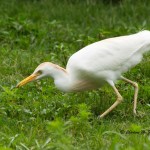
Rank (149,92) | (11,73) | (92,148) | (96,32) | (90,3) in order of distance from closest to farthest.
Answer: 1. (92,148)
2. (149,92)
3. (11,73)
4. (96,32)
5. (90,3)

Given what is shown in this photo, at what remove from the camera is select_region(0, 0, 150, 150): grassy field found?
6.24 m

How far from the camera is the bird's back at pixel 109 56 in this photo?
7062mm

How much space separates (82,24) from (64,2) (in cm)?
118

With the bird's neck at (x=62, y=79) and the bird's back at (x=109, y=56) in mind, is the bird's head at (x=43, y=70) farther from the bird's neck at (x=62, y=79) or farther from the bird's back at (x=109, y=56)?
the bird's back at (x=109, y=56)

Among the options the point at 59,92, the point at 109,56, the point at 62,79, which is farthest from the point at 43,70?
the point at 59,92

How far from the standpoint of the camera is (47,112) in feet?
23.6

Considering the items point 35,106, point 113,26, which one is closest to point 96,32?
point 113,26

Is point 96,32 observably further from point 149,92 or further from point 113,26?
point 149,92

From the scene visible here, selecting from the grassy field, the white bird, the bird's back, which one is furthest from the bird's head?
the grassy field

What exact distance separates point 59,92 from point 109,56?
1076mm

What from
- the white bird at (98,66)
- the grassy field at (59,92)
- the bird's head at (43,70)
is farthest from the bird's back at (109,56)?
the grassy field at (59,92)

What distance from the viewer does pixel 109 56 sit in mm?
7203

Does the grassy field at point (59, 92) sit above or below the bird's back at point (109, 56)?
below

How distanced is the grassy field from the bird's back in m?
0.41
